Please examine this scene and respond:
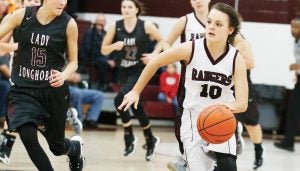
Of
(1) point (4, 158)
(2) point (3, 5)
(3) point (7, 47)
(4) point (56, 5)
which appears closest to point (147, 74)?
(4) point (56, 5)

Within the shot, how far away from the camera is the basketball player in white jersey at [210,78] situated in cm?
489

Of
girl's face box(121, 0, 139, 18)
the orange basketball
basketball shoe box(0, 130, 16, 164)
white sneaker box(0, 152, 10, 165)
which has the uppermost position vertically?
girl's face box(121, 0, 139, 18)

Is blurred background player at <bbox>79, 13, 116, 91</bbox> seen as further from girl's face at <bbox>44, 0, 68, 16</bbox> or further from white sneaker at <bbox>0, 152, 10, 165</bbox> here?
girl's face at <bbox>44, 0, 68, 16</bbox>

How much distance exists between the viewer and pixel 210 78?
495cm

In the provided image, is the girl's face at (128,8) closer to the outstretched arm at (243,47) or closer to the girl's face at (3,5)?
the outstretched arm at (243,47)

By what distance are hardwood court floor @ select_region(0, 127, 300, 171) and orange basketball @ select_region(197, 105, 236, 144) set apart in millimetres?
2810

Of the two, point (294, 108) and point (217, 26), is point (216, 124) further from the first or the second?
point (294, 108)

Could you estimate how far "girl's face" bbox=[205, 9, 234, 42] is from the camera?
4.91 meters

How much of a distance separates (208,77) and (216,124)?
48 centimetres

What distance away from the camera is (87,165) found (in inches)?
296

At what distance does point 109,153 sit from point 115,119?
3.54 meters

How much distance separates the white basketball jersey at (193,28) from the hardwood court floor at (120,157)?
1.48 meters

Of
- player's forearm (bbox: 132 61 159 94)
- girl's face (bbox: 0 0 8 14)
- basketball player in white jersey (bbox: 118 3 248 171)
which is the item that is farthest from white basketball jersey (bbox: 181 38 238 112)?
girl's face (bbox: 0 0 8 14)

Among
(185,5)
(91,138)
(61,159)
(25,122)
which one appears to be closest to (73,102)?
(91,138)
